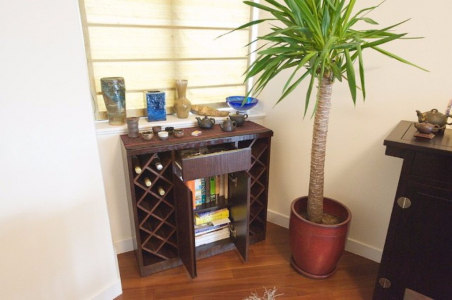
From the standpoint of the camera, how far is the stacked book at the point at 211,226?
5.83 feet

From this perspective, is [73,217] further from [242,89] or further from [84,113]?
[242,89]

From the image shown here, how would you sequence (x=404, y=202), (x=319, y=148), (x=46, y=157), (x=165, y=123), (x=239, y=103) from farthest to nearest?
(x=239, y=103), (x=165, y=123), (x=319, y=148), (x=404, y=202), (x=46, y=157)

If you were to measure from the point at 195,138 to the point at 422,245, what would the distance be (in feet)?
3.93

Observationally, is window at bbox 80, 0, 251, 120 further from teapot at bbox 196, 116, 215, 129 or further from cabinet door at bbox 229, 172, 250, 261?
cabinet door at bbox 229, 172, 250, 261

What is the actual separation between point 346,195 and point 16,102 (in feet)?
5.95

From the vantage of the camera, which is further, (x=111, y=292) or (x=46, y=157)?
(x=111, y=292)

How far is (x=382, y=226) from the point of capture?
1723 mm

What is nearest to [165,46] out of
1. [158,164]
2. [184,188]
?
[158,164]

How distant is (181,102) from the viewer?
1787 mm

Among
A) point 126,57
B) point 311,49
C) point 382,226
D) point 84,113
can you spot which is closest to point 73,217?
point 84,113

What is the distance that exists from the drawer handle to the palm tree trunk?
0.37 meters

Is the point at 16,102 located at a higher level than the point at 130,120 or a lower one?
higher

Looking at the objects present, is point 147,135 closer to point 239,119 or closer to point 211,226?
point 239,119

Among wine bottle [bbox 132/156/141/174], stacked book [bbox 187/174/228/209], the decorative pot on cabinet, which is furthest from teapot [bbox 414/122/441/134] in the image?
the decorative pot on cabinet
